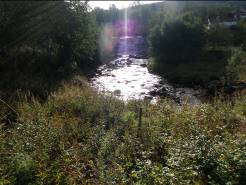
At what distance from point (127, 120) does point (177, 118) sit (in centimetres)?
193

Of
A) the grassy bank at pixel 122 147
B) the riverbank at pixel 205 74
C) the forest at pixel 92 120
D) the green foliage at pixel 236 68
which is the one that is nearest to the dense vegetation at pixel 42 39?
the forest at pixel 92 120

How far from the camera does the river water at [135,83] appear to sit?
28.5m

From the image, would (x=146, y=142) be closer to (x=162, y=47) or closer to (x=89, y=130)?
(x=89, y=130)

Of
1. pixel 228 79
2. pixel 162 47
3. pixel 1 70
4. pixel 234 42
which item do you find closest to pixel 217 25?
pixel 234 42

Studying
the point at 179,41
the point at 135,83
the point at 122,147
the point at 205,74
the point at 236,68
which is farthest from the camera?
the point at 179,41

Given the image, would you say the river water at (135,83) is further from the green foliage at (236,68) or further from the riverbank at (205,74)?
the green foliage at (236,68)

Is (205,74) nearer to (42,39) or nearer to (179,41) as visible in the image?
(179,41)

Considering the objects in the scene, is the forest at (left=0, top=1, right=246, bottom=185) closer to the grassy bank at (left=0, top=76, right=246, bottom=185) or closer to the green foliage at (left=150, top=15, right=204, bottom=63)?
the grassy bank at (left=0, top=76, right=246, bottom=185)

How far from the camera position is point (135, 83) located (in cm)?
3516

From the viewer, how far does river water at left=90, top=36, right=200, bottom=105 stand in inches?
1123

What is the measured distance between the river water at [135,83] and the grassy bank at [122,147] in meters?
10.1

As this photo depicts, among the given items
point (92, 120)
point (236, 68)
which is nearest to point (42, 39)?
point (236, 68)

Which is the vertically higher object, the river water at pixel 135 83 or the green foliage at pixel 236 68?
the green foliage at pixel 236 68

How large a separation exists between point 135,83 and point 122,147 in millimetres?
25814
